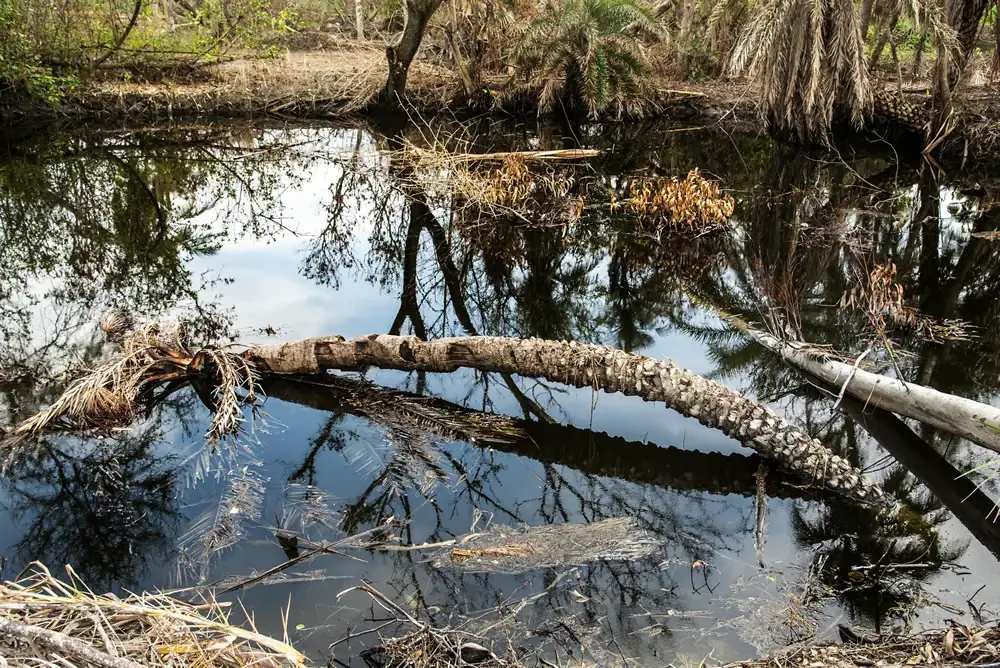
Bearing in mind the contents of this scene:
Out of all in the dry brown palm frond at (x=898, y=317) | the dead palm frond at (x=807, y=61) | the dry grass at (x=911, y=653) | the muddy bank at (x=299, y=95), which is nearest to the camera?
the dry grass at (x=911, y=653)

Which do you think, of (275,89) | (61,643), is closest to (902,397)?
(61,643)

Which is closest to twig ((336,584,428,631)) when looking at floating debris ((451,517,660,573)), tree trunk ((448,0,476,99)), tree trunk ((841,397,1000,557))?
floating debris ((451,517,660,573))

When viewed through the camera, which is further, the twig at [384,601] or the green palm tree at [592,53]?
the green palm tree at [592,53]

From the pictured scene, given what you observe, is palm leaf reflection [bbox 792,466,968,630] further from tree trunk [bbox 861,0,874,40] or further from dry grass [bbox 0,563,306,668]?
tree trunk [bbox 861,0,874,40]

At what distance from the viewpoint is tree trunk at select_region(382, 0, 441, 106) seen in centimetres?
1802

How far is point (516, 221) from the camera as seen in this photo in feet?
37.2

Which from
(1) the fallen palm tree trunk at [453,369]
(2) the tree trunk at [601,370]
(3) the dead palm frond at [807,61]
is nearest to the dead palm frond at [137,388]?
(1) the fallen palm tree trunk at [453,369]

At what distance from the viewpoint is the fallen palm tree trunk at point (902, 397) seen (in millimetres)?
4855

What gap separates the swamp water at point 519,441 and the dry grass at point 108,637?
3.97 ft

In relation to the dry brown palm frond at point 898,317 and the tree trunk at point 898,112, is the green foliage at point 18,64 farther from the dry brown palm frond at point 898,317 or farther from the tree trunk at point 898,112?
the tree trunk at point 898,112

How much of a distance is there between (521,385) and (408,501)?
1.82 m

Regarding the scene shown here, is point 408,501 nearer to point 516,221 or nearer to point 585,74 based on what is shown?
point 516,221

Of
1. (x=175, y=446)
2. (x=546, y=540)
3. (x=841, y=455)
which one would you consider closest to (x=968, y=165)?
(x=841, y=455)

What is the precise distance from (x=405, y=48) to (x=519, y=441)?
50.4 ft
